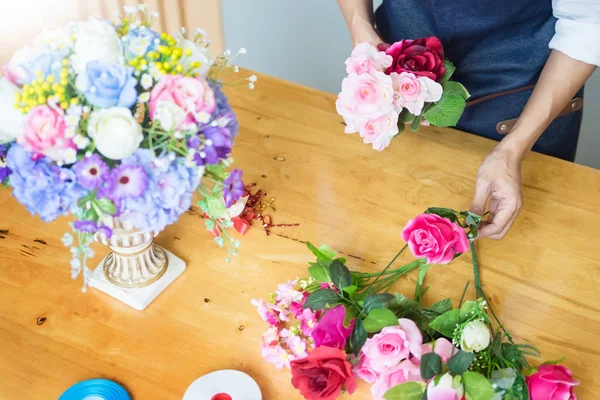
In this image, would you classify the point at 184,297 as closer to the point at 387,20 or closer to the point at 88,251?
the point at 88,251

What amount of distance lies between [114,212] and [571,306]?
2.64ft

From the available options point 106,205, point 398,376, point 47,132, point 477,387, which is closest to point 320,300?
point 398,376

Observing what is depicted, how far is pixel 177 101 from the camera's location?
0.84m

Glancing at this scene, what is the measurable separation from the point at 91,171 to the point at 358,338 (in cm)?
47

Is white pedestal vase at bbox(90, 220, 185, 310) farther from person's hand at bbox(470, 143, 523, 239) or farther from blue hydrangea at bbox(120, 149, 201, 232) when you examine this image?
person's hand at bbox(470, 143, 523, 239)

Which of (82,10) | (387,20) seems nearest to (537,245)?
(387,20)

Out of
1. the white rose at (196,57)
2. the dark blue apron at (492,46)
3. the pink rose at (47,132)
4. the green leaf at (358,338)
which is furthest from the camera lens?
the dark blue apron at (492,46)

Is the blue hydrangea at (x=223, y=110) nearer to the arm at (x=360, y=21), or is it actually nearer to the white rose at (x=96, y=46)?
the white rose at (x=96, y=46)

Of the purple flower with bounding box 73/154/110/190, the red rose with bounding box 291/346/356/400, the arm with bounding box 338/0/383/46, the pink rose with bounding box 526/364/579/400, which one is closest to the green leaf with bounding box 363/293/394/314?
the red rose with bounding box 291/346/356/400

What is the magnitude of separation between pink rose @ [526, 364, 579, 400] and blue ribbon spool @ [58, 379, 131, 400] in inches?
23.6

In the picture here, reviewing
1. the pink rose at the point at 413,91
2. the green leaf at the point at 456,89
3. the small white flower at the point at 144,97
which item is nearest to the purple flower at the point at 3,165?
the small white flower at the point at 144,97

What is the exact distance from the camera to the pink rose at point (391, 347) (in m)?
0.95

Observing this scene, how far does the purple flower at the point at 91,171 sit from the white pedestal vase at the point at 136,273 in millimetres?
272

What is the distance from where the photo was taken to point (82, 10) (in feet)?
7.12
